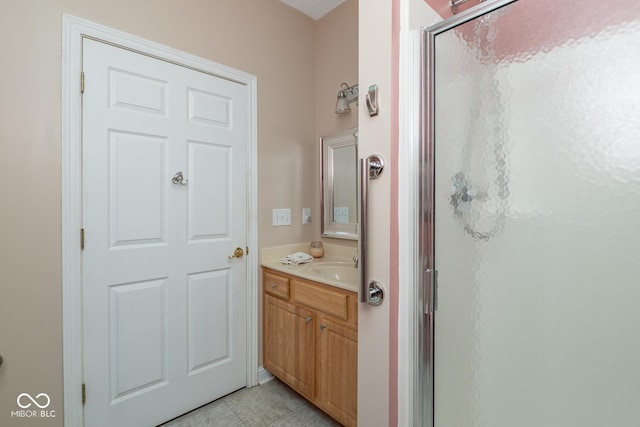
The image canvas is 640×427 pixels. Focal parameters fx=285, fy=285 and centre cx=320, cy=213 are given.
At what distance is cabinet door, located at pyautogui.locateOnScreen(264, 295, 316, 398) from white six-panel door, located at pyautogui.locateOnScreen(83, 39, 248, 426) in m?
0.18

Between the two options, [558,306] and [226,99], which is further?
[226,99]

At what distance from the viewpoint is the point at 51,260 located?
4.27 feet

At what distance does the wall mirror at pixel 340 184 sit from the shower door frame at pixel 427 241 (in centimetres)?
97

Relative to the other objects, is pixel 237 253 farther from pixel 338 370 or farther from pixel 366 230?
pixel 366 230

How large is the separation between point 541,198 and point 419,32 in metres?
0.70

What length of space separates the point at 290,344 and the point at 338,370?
413 millimetres

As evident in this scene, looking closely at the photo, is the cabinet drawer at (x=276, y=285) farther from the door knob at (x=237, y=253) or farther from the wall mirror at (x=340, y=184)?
the wall mirror at (x=340, y=184)

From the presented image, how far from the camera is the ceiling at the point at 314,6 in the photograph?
2.11 metres

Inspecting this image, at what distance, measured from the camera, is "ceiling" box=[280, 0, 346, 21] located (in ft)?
6.93

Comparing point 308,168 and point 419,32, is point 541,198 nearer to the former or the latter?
point 419,32

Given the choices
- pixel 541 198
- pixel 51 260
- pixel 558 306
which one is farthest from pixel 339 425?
pixel 51 260

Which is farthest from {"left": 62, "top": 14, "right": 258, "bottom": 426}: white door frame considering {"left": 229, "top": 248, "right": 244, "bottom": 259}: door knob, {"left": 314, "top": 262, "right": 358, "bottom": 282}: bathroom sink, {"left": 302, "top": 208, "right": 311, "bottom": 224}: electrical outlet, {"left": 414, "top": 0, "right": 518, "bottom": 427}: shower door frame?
{"left": 414, "top": 0, "right": 518, "bottom": 427}: shower door frame

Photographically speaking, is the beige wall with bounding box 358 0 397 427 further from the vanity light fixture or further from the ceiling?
the ceiling

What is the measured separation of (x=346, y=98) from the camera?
2.01 m
